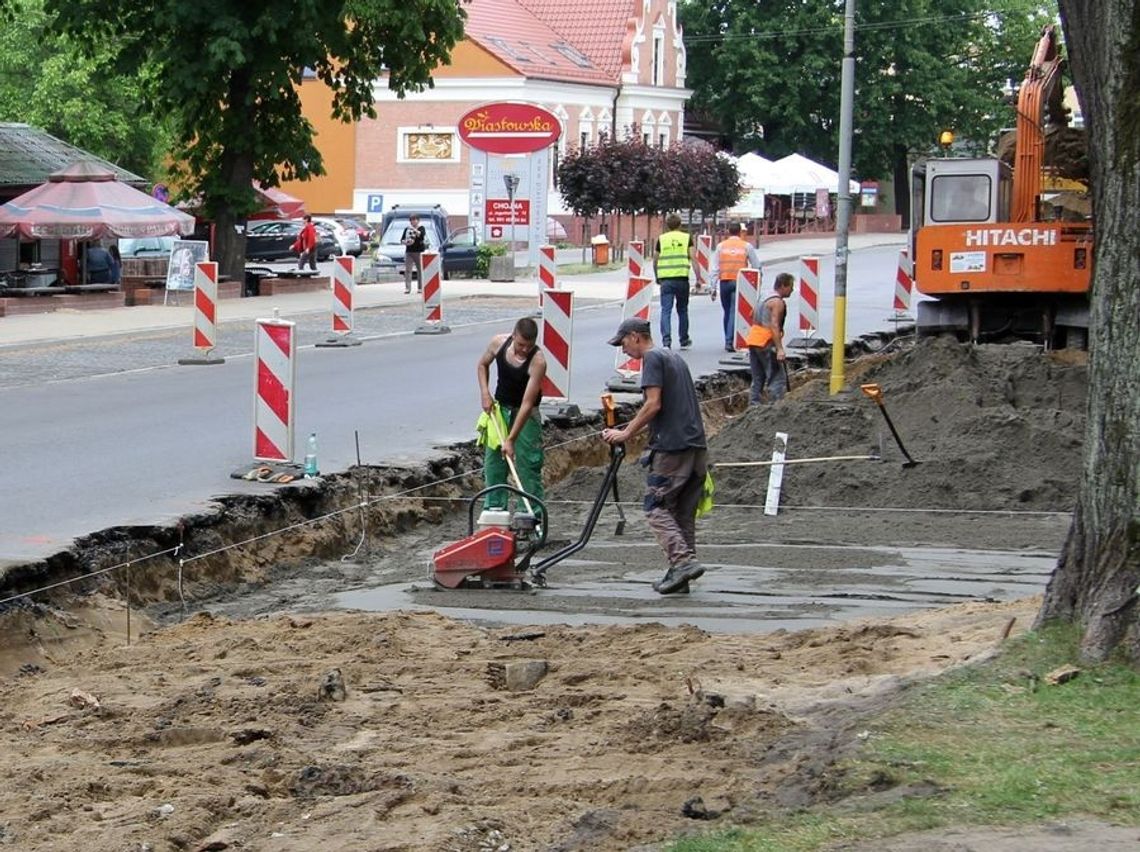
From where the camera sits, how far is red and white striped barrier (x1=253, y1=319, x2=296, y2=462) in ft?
47.4

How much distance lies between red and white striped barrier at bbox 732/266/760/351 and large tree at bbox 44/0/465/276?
13549 mm

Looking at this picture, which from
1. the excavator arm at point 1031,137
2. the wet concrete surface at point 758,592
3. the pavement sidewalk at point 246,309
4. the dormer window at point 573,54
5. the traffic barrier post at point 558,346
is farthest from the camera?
the dormer window at point 573,54

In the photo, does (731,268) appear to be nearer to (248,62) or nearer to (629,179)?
(248,62)

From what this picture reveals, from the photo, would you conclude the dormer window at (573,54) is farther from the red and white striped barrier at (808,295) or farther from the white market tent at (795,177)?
the red and white striped barrier at (808,295)

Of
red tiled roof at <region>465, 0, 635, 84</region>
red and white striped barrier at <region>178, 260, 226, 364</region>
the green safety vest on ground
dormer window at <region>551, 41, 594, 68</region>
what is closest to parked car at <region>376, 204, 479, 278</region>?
red tiled roof at <region>465, 0, 635, 84</region>

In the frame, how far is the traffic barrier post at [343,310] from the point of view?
2712cm

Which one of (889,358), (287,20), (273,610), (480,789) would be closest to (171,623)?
(273,610)

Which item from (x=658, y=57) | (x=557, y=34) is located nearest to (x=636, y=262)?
(x=557, y=34)

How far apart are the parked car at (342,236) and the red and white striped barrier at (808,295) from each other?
2967cm

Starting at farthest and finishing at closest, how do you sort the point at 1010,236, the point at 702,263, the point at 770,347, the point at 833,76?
1. the point at 833,76
2. the point at 702,263
3. the point at 1010,236
4. the point at 770,347

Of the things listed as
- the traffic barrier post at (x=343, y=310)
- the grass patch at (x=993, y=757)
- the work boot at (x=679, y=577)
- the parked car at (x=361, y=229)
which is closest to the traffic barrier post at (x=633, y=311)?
the traffic barrier post at (x=343, y=310)

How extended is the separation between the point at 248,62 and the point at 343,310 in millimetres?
11418

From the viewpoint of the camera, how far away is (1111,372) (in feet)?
24.6

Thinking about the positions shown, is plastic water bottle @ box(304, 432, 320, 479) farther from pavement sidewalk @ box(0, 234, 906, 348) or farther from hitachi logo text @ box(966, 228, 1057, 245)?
hitachi logo text @ box(966, 228, 1057, 245)
